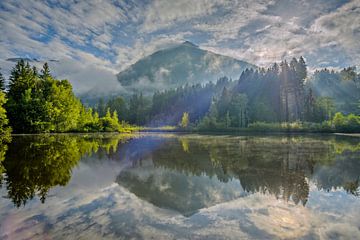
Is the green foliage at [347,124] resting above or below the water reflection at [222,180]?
above

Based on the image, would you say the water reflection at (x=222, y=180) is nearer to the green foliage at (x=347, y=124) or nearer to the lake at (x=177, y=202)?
the lake at (x=177, y=202)

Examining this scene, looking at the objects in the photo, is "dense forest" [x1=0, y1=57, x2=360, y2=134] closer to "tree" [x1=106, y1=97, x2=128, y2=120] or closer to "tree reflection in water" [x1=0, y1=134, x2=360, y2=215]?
"tree" [x1=106, y1=97, x2=128, y2=120]

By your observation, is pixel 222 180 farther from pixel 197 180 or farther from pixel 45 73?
pixel 45 73

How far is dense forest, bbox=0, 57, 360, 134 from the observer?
169 feet

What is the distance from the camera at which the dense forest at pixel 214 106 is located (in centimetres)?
5159

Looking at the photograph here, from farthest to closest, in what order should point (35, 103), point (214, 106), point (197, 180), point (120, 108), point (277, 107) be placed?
point (120, 108)
point (214, 106)
point (277, 107)
point (35, 103)
point (197, 180)

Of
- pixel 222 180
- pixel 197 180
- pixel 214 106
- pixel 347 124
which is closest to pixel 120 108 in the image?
pixel 214 106

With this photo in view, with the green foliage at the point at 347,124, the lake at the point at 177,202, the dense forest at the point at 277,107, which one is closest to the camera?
the lake at the point at 177,202

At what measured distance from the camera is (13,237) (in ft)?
16.8

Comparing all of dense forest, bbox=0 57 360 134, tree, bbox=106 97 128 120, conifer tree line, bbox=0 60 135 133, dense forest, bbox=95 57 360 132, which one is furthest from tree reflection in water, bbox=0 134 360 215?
tree, bbox=106 97 128 120

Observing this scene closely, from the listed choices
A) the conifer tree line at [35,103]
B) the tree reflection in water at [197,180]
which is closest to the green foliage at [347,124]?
the tree reflection in water at [197,180]

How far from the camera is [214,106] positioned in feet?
310

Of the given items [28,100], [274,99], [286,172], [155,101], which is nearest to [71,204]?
[286,172]

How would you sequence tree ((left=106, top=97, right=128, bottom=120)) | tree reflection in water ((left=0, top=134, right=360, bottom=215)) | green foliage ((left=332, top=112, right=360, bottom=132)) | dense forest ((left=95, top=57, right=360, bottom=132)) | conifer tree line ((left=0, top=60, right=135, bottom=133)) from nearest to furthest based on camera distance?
1. tree reflection in water ((left=0, top=134, right=360, bottom=215))
2. conifer tree line ((left=0, top=60, right=135, bottom=133))
3. green foliage ((left=332, top=112, right=360, bottom=132))
4. dense forest ((left=95, top=57, right=360, bottom=132))
5. tree ((left=106, top=97, right=128, bottom=120))
